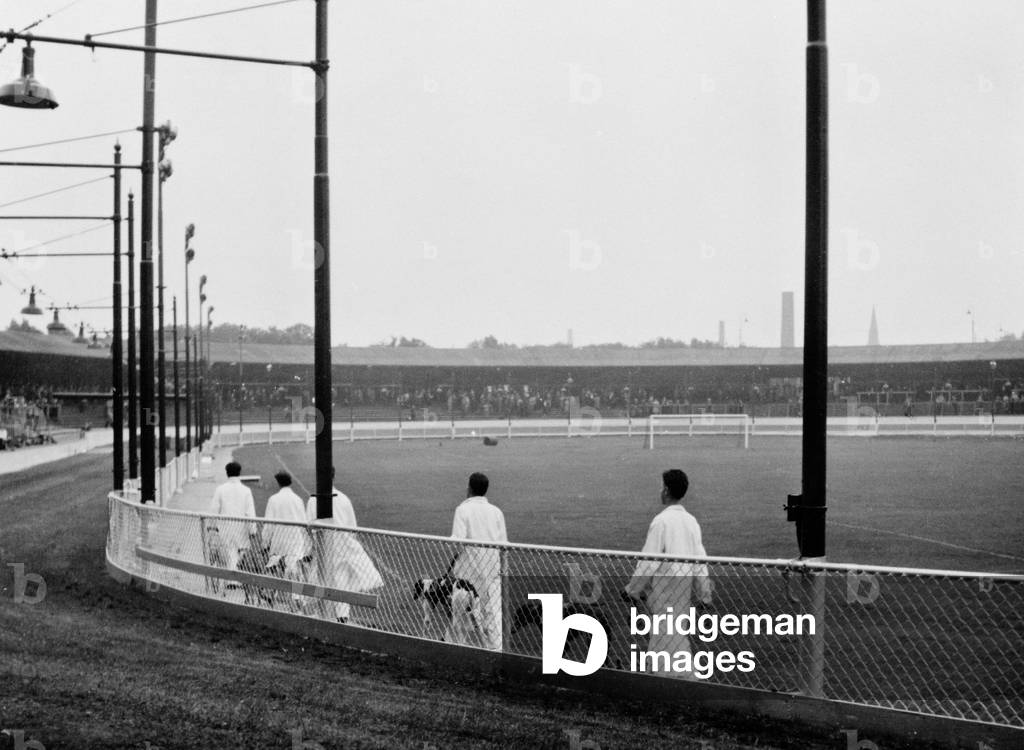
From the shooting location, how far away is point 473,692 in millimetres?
7750

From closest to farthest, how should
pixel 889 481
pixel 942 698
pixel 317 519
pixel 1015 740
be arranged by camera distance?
pixel 1015 740, pixel 942 698, pixel 317 519, pixel 889 481

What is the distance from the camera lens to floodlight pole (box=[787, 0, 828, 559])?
718 cm

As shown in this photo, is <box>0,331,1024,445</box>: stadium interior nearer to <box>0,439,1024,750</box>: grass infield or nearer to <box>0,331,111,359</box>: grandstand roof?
<box>0,331,111,359</box>: grandstand roof

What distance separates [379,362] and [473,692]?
76567 millimetres

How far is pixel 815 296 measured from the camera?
23.9ft

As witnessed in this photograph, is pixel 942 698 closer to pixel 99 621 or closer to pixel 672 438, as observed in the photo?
pixel 99 621

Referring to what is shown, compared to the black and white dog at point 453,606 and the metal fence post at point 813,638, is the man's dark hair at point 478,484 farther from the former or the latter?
the metal fence post at point 813,638

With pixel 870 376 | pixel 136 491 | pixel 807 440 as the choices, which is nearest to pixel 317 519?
pixel 807 440

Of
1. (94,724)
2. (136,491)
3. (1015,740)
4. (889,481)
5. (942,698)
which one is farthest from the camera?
(889,481)

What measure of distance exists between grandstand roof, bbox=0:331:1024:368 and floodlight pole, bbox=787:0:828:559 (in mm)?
71340

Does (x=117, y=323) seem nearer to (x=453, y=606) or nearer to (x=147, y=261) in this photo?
(x=147, y=261)

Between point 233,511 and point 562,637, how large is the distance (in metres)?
6.93

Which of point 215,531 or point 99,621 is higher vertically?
point 215,531

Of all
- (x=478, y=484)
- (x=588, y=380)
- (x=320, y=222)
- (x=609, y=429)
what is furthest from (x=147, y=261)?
(x=588, y=380)
